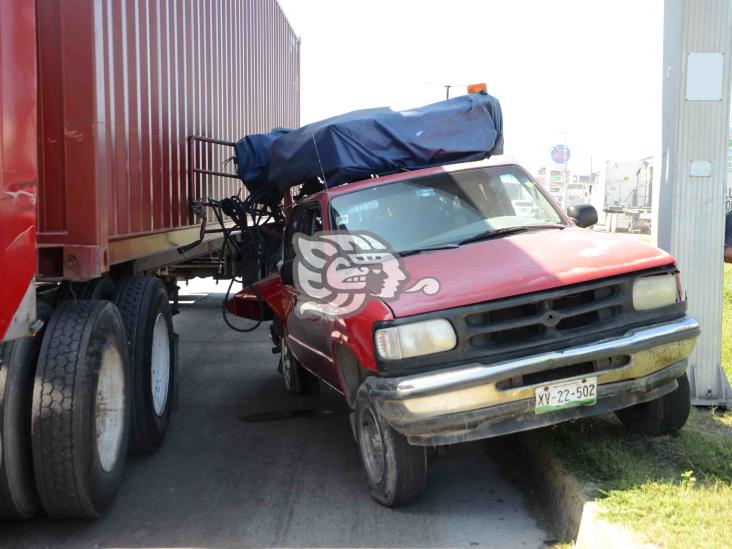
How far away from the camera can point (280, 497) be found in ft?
16.4

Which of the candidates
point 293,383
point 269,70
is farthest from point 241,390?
point 269,70

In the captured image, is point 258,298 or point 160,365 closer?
point 160,365

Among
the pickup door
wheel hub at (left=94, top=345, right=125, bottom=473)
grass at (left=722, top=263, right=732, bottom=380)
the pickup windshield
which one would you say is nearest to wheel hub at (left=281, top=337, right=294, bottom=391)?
the pickup door

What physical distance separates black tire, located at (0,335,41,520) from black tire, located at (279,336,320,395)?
331 cm

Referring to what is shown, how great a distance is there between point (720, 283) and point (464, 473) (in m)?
2.60

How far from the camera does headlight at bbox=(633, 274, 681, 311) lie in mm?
4602

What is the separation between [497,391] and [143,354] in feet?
8.95

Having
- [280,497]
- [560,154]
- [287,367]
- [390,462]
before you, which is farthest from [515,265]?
[560,154]

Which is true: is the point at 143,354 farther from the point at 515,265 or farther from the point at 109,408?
the point at 515,265

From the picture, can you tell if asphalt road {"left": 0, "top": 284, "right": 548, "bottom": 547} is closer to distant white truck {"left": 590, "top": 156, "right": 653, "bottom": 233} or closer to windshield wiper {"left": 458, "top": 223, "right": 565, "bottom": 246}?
windshield wiper {"left": 458, "top": 223, "right": 565, "bottom": 246}

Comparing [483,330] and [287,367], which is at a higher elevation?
Answer: [483,330]

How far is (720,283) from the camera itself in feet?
20.7

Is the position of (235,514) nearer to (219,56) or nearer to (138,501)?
(138,501)

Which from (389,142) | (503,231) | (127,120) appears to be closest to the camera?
(503,231)
